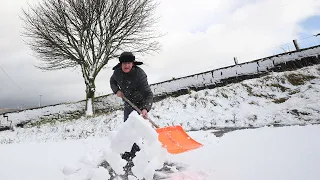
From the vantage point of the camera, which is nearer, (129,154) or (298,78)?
(129,154)

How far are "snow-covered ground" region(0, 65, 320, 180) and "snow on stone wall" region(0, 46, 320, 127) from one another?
0.99 metres

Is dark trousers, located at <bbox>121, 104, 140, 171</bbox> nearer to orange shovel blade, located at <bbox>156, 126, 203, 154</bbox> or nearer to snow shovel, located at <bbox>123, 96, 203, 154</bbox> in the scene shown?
snow shovel, located at <bbox>123, 96, 203, 154</bbox>

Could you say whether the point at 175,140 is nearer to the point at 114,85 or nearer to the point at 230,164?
the point at 230,164

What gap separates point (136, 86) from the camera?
3154 millimetres

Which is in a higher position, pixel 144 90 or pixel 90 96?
pixel 90 96

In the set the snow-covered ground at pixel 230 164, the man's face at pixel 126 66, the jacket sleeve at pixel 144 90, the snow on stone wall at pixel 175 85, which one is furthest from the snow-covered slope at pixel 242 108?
the man's face at pixel 126 66

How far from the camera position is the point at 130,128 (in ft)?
6.15

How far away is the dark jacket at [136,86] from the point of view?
10.2 ft

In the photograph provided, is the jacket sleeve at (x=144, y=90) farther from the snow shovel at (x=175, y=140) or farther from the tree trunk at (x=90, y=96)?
the tree trunk at (x=90, y=96)

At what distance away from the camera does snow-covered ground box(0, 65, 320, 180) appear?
1883mm

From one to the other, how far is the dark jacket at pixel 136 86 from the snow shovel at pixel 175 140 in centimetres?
14

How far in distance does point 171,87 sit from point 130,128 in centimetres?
859

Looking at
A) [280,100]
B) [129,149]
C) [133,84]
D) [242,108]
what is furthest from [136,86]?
[280,100]

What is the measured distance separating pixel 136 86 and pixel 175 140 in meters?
0.87
